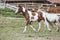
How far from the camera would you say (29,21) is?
13875 millimetres

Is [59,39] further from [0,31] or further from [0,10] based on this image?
[0,10]

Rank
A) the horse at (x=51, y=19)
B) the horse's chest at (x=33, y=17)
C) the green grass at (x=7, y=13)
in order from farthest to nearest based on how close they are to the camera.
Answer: the green grass at (x=7, y=13) → the horse's chest at (x=33, y=17) → the horse at (x=51, y=19)

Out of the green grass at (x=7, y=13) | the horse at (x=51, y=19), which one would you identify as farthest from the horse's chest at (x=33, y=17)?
the green grass at (x=7, y=13)

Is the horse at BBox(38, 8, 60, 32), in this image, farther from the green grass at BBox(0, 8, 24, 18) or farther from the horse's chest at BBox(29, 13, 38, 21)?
the green grass at BBox(0, 8, 24, 18)

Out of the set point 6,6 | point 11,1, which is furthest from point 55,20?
point 11,1

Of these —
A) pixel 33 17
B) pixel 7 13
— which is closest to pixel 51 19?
pixel 33 17

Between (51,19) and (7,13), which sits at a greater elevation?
(51,19)

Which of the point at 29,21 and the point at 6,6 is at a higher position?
the point at 29,21

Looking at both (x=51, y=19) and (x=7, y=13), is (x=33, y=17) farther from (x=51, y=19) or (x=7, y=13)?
(x=7, y=13)

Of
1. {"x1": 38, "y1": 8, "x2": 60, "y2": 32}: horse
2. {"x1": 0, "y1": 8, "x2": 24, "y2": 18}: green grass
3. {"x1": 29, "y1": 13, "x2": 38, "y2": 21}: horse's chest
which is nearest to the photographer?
{"x1": 38, "y1": 8, "x2": 60, "y2": 32}: horse

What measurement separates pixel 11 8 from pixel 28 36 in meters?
12.6

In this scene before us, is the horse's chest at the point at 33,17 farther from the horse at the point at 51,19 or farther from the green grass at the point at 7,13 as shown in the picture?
the green grass at the point at 7,13

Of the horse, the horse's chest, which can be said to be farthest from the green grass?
the horse

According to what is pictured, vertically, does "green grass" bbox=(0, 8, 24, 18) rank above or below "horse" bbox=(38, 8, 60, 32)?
below
